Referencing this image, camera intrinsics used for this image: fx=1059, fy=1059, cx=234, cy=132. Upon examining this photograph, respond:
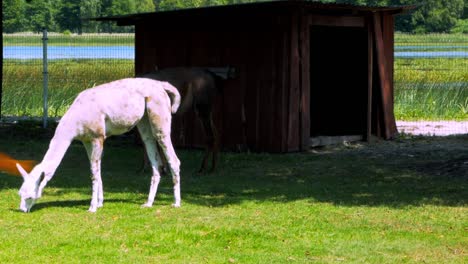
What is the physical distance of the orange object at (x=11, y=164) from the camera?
14856mm

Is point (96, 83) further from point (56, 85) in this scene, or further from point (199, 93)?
point (199, 93)

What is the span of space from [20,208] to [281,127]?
21.6 ft

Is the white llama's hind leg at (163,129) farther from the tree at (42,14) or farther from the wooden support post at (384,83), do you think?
the tree at (42,14)

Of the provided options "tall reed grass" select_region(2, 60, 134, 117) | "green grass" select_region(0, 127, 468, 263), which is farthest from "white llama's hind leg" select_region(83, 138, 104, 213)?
"tall reed grass" select_region(2, 60, 134, 117)

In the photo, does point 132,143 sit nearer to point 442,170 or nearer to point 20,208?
point 442,170

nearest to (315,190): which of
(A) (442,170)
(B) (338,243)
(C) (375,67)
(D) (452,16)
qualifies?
(A) (442,170)

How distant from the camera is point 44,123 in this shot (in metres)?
20.8

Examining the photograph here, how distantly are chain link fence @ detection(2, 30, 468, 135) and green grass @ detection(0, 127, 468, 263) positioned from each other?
756cm

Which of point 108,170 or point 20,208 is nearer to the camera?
point 20,208

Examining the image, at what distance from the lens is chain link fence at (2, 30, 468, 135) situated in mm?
24891

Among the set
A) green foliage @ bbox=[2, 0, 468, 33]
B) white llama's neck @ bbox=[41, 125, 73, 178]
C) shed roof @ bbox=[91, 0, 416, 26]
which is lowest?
white llama's neck @ bbox=[41, 125, 73, 178]

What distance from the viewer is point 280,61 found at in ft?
56.0

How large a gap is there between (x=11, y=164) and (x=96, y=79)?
9.50 metres

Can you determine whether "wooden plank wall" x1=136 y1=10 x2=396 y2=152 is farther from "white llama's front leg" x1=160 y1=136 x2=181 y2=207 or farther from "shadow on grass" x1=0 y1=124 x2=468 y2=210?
"white llama's front leg" x1=160 y1=136 x2=181 y2=207
